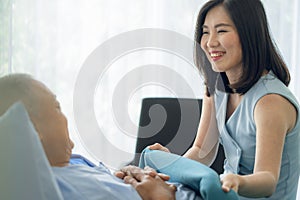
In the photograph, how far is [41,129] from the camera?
3.23ft

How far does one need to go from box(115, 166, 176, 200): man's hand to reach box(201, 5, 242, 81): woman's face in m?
0.48

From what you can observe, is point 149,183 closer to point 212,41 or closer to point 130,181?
point 130,181

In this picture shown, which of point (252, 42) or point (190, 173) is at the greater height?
point (252, 42)

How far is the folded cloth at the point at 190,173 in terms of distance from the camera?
3.18 ft

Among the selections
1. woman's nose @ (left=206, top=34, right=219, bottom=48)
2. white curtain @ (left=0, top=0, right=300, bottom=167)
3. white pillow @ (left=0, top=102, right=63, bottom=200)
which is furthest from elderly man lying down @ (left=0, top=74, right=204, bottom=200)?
white curtain @ (left=0, top=0, right=300, bottom=167)

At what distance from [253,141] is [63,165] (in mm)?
596

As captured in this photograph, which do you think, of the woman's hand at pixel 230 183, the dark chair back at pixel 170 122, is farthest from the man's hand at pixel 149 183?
the dark chair back at pixel 170 122

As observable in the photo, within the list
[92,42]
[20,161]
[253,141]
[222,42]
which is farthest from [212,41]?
[92,42]

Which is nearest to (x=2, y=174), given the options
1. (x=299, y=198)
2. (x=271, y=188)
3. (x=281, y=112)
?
(x=271, y=188)

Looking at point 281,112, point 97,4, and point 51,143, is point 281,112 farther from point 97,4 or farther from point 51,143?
point 97,4

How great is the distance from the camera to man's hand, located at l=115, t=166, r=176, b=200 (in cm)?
103

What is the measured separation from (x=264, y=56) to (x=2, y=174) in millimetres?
884

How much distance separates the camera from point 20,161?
2.61 feet

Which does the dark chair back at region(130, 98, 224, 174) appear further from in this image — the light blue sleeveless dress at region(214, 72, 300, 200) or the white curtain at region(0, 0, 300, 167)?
the white curtain at region(0, 0, 300, 167)
